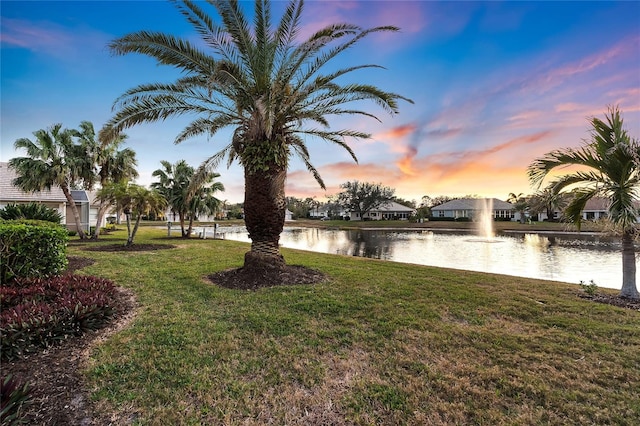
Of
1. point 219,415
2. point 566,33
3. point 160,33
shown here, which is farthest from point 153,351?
point 566,33

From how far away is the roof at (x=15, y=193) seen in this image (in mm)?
19047

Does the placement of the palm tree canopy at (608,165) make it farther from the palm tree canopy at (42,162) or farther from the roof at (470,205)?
the roof at (470,205)

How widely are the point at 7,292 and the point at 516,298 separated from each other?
1001cm

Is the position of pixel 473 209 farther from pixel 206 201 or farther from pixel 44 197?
pixel 44 197

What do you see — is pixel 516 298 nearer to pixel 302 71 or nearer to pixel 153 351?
pixel 153 351

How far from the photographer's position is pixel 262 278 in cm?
741

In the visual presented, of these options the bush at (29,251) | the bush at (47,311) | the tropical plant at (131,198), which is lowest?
the bush at (47,311)

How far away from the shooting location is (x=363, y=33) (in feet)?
23.9

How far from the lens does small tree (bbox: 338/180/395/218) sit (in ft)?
225

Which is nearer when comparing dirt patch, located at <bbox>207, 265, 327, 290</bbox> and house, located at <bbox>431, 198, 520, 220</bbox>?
dirt patch, located at <bbox>207, 265, 327, 290</bbox>

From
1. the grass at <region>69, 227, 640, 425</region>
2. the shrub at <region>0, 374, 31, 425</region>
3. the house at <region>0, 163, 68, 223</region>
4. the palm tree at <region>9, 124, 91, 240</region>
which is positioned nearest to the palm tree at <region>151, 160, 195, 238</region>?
the palm tree at <region>9, 124, 91, 240</region>

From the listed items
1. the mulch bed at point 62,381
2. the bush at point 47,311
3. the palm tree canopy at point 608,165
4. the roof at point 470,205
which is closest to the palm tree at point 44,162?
the bush at point 47,311

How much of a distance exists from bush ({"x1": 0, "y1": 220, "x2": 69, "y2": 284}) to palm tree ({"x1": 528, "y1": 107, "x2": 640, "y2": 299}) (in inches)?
496

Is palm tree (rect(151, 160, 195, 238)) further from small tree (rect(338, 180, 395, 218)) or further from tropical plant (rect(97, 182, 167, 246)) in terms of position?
small tree (rect(338, 180, 395, 218))
